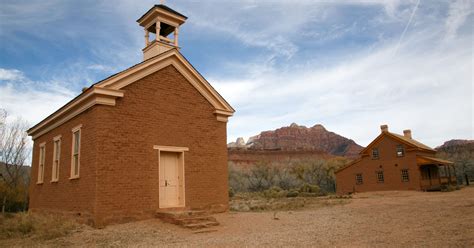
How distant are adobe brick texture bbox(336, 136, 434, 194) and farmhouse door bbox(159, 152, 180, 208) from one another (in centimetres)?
3088

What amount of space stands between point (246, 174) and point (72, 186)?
4199 cm

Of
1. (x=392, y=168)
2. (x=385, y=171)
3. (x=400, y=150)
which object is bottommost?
(x=385, y=171)

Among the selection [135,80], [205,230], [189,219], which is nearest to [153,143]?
[135,80]

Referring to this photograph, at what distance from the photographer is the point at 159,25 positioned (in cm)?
1612

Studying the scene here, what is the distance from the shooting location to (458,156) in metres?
54.3

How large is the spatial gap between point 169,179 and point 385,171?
32.0m

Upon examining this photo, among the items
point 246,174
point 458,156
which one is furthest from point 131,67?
point 458,156

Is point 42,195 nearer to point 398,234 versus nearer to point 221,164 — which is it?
point 221,164

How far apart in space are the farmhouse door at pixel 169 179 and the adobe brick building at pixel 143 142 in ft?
0.13

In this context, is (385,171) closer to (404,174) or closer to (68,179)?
(404,174)

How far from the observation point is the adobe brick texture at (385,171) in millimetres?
38125

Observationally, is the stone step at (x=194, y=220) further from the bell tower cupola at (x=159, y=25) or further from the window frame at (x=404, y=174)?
the window frame at (x=404, y=174)

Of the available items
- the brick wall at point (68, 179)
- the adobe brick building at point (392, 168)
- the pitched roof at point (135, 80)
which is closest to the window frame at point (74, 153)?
the brick wall at point (68, 179)

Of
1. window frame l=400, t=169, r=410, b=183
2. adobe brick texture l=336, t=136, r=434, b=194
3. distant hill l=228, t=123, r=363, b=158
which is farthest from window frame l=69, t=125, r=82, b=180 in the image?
distant hill l=228, t=123, r=363, b=158
